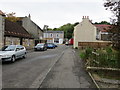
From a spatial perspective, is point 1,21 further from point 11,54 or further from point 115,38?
point 115,38

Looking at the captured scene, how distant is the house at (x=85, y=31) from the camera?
3192 cm

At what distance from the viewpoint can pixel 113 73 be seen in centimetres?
696

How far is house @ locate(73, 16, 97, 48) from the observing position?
1257 inches

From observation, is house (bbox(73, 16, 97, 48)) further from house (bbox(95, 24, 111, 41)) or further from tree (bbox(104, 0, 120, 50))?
tree (bbox(104, 0, 120, 50))

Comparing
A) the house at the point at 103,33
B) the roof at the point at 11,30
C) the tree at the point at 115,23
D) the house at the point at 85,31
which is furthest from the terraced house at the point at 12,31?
the tree at the point at 115,23

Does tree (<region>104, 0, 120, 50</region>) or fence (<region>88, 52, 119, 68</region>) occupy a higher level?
tree (<region>104, 0, 120, 50</region>)

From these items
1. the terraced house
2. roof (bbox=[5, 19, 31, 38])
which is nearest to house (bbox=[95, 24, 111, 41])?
the terraced house

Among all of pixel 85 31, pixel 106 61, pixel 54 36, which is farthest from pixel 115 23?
pixel 54 36

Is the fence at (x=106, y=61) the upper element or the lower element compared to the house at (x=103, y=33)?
lower

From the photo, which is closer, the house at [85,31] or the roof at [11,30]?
the roof at [11,30]

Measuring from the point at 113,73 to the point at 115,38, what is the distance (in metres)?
2.36

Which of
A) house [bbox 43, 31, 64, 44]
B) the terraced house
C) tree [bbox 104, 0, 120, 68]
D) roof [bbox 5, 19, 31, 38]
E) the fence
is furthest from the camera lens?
house [bbox 43, 31, 64, 44]

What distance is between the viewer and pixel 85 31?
32.3 m

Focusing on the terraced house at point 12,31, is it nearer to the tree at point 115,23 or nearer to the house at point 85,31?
the house at point 85,31
